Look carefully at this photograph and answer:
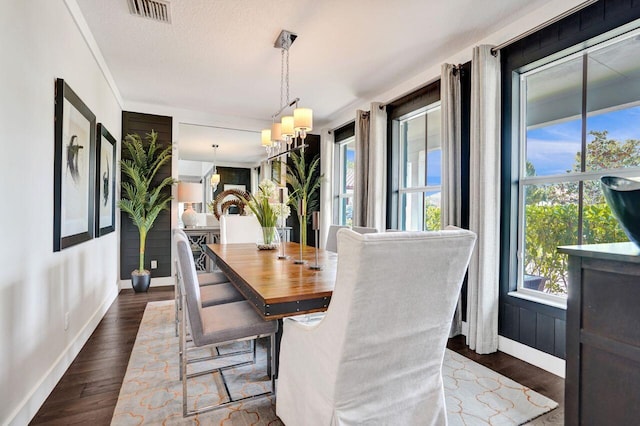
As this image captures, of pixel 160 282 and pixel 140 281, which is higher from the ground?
pixel 140 281

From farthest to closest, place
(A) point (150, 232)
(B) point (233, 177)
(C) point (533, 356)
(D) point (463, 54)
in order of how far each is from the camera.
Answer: (B) point (233, 177) → (A) point (150, 232) → (D) point (463, 54) → (C) point (533, 356)

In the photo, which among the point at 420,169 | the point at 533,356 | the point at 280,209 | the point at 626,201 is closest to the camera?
the point at 626,201

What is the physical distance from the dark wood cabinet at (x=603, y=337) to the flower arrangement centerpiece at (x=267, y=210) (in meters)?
1.89

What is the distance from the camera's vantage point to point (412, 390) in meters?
1.33

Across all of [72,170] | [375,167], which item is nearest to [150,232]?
[72,170]

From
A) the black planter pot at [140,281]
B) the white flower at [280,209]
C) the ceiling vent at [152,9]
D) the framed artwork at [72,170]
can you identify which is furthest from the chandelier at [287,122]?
the black planter pot at [140,281]

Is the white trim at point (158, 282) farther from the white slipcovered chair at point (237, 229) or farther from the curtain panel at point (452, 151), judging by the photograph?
the curtain panel at point (452, 151)

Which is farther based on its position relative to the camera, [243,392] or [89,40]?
[89,40]

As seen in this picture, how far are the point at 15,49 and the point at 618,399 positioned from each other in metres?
2.77

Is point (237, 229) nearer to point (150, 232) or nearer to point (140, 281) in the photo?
point (140, 281)

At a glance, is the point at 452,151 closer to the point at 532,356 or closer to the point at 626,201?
the point at 532,356

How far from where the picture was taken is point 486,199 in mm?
2562

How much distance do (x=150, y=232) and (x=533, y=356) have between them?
188 inches

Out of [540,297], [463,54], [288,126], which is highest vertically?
[463,54]
